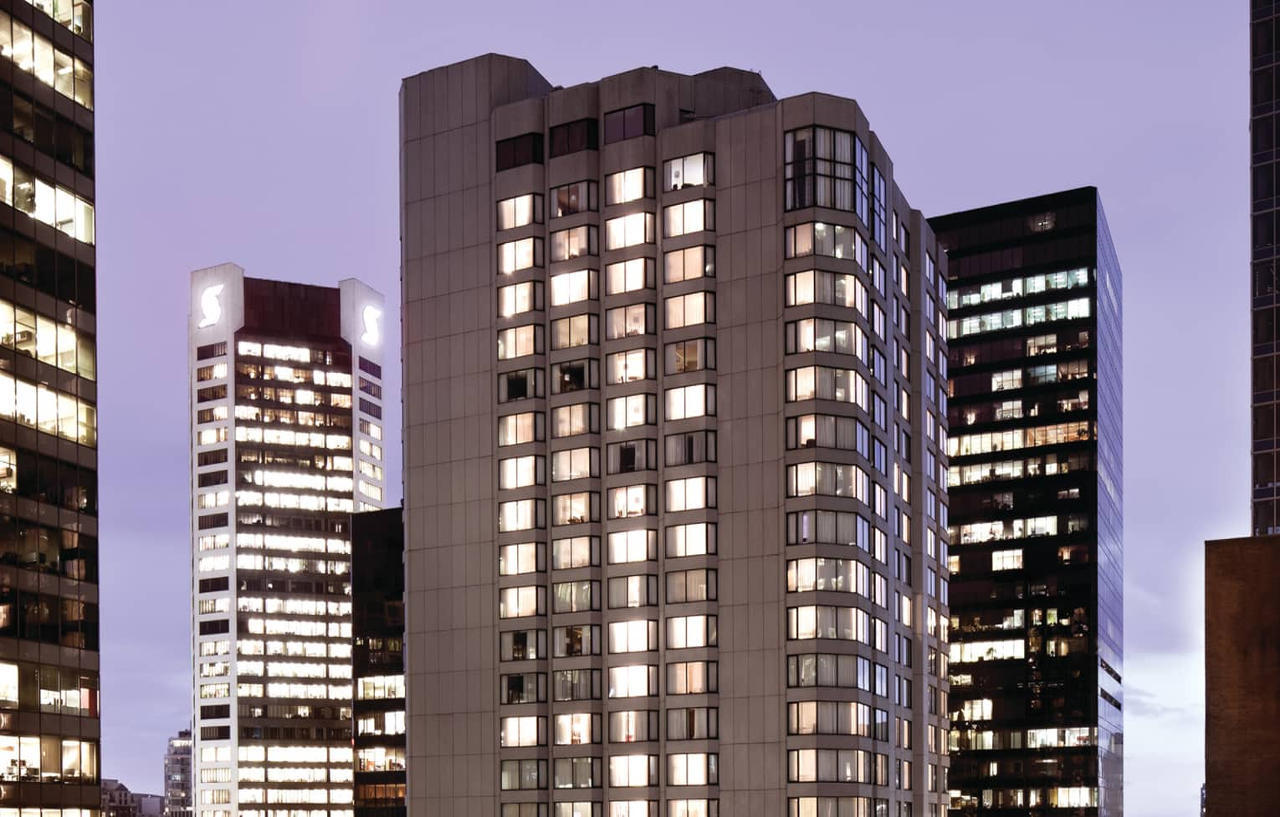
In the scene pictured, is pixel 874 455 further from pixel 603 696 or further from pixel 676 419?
pixel 603 696

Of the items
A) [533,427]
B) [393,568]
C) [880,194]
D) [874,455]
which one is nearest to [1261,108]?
[880,194]

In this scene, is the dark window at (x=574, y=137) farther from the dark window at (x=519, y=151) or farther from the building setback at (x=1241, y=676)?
the building setback at (x=1241, y=676)

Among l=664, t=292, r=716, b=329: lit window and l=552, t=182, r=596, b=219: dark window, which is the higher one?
l=552, t=182, r=596, b=219: dark window

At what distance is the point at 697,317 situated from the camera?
5118 inches

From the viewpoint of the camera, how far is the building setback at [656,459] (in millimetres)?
122375

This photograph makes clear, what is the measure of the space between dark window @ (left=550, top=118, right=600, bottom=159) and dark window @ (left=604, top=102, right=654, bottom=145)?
1.26 metres

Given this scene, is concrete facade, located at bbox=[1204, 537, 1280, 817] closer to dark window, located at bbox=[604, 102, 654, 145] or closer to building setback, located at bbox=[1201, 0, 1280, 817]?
building setback, located at bbox=[1201, 0, 1280, 817]

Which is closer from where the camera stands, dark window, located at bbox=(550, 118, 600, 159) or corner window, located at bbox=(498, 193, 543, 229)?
dark window, located at bbox=(550, 118, 600, 159)

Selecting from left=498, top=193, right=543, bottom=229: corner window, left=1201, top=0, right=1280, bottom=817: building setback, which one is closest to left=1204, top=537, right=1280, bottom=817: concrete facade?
left=1201, top=0, right=1280, bottom=817: building setback

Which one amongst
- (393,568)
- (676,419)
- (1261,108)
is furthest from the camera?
(393,568)

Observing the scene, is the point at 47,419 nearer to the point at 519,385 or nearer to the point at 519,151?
the point at 519,385

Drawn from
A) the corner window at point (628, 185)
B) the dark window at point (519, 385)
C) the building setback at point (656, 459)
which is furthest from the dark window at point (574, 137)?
the dark window at point (519, 385)

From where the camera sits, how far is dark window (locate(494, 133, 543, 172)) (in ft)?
449

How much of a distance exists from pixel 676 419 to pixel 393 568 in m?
77.7
